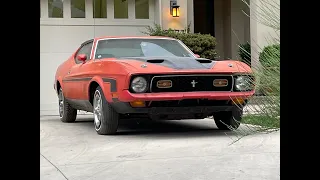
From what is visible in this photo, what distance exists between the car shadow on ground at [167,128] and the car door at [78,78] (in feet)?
2.31

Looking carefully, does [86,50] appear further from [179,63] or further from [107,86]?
[179,63]

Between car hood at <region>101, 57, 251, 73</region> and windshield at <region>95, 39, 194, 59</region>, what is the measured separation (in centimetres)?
92

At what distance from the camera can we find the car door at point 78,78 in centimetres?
719

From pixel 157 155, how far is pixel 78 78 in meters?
2.90

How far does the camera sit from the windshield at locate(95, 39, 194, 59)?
7.30 metres

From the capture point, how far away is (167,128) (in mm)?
7570

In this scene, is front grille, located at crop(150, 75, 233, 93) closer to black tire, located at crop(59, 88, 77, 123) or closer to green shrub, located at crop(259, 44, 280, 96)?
green shrub, located at crop(259, 44, 280, 96)

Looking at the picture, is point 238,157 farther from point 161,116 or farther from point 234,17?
point 234,17

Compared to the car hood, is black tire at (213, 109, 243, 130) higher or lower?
lower

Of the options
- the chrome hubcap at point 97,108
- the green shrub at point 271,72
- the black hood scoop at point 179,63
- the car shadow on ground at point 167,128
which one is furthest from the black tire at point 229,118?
the green shrub at point 271,72

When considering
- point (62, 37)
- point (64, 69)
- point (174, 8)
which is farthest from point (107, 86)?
point (174, 8)

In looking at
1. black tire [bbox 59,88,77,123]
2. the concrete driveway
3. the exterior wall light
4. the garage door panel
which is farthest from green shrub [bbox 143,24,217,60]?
the concrete driveway
